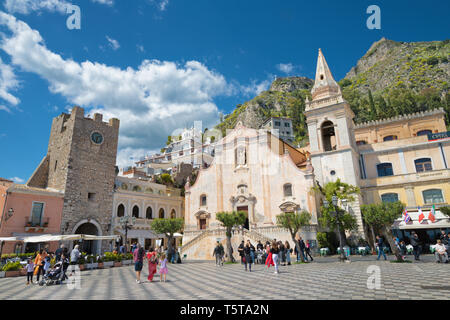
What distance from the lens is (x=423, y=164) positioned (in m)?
29.1

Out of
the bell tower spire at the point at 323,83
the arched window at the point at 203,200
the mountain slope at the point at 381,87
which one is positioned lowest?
the arched window at the point at 203,200

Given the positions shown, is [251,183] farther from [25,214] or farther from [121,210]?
[25,214]

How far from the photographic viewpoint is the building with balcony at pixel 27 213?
82.2 ft

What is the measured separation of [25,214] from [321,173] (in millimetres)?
30565

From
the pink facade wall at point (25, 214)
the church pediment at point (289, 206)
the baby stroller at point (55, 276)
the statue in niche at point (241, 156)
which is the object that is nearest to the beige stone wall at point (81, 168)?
the pink facade wall at point (25, 214)

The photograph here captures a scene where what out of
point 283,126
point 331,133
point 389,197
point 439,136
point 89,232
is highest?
point 283,126

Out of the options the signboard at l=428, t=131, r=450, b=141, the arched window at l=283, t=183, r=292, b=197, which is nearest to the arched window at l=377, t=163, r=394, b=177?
the signboard at l=428, t=131, r=450, b=141

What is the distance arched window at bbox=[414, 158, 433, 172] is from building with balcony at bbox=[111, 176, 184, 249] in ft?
101

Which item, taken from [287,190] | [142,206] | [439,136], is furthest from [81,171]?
[439,136]

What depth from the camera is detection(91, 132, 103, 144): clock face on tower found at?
33.2 metres

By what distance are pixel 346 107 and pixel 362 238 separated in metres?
14.7

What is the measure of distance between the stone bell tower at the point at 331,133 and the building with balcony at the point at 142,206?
842 inches

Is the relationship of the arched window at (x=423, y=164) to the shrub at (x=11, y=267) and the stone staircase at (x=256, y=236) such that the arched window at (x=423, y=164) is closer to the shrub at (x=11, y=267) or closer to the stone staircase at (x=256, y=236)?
the stone staircase at (x=256, y=236)
